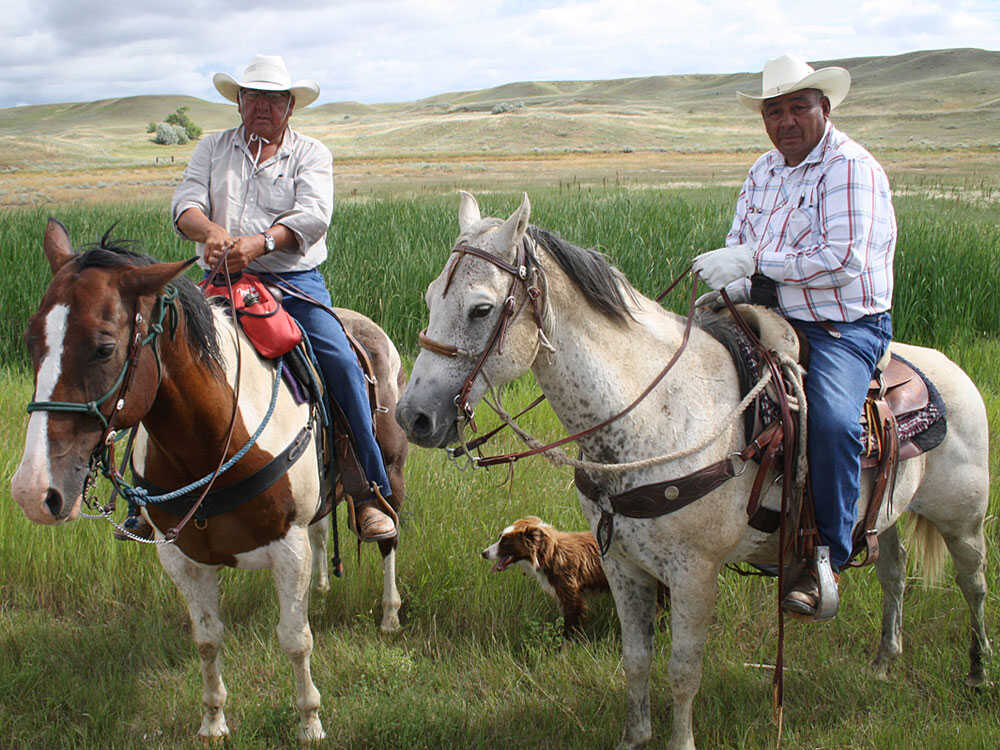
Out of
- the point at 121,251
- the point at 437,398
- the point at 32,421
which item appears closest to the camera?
the point at 32,421

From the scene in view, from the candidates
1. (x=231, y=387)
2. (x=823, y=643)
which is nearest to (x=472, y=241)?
(x=231, y=387)

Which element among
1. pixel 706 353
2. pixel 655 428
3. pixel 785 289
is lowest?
pixel 655 428

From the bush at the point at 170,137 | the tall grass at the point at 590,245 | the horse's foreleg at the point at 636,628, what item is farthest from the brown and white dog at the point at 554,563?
the bush at the point at 170,137

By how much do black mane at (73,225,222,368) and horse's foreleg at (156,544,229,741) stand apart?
0.98 metres

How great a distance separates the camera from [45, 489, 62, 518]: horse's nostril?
2123mm

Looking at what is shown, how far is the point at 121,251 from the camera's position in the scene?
8.22ft

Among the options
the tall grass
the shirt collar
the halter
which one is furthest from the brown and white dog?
the tall grass

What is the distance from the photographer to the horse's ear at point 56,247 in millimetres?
2445

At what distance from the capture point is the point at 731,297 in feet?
10.5

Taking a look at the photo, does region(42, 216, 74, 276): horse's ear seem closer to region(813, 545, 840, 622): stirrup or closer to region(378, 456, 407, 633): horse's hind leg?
region(378, 456, 407, 633): horse's hind leg

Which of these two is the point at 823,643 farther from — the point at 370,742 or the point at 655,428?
the point at 370,742

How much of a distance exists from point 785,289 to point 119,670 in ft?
12.6

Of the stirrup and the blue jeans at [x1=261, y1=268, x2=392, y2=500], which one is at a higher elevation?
the blue jeans at [x1=261, y1=268, x2=392, y2=500]

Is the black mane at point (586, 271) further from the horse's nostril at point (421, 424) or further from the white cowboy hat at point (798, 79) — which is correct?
the white cowboy hat at point (798, 79)
